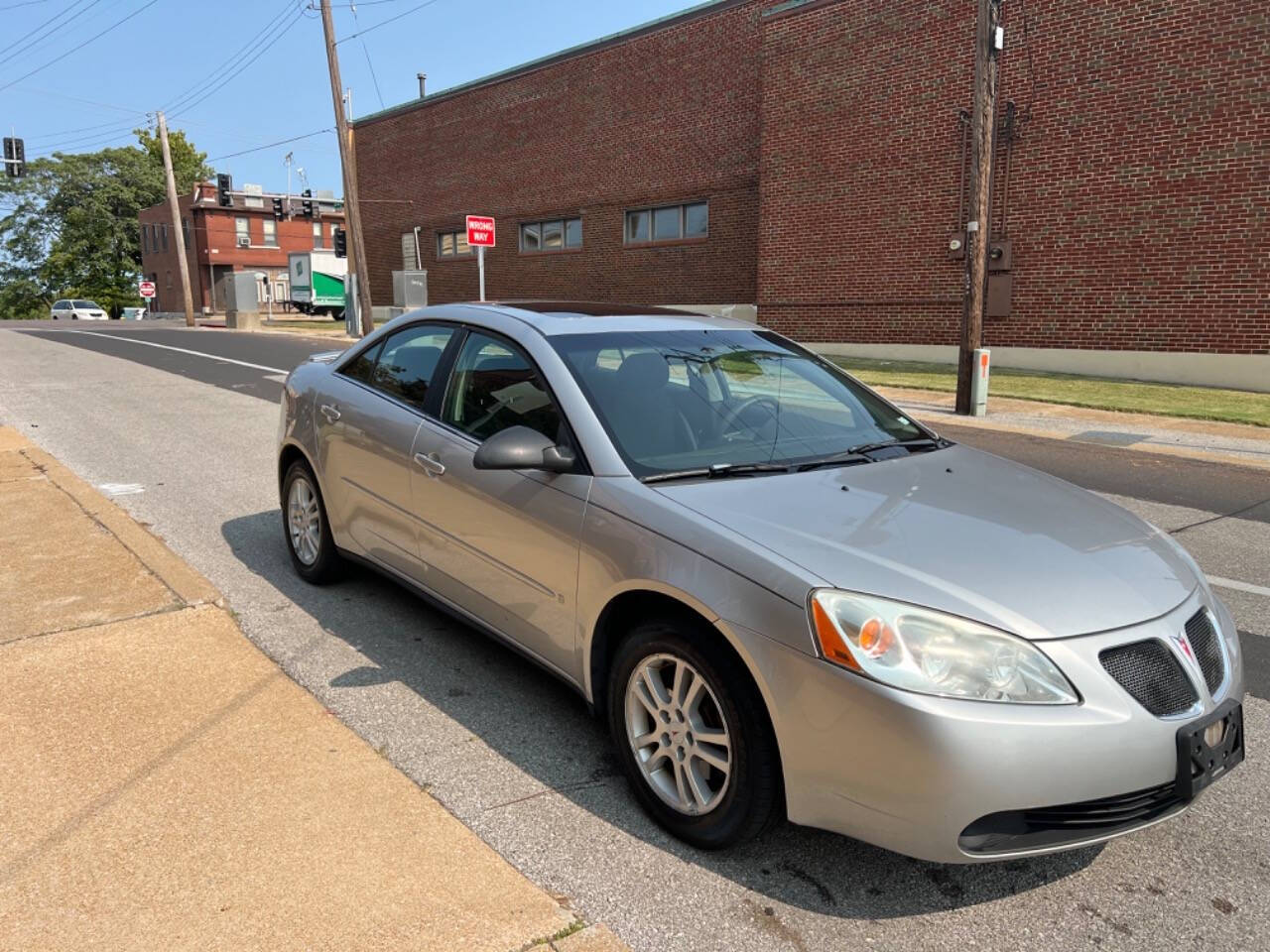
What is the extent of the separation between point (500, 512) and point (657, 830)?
127 centimetres

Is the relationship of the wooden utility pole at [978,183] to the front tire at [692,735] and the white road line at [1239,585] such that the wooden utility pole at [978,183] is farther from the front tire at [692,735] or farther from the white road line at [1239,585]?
the front tire at [692,735]

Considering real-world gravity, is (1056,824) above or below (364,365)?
below

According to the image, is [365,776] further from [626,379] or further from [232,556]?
[232,556]

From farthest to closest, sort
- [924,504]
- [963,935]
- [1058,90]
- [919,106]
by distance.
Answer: [919,106]
[1058,90]
[924,504]
[963,935]

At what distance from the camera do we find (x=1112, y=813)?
2439 mm

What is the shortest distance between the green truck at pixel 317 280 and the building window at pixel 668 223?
25.8 m

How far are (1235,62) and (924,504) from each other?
1581cm

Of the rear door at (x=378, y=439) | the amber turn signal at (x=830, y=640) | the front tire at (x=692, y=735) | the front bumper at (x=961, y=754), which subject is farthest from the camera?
the rear door at (x=378, y=439)

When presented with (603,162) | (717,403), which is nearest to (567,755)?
(717,403)

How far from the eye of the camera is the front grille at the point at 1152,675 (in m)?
2.46

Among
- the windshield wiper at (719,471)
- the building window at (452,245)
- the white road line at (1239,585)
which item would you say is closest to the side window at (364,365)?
the windshield wiper at (719,471)

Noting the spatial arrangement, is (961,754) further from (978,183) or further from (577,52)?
(577,52)

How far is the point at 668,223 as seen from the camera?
25.7 m

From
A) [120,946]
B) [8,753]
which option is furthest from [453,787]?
[8,753]
